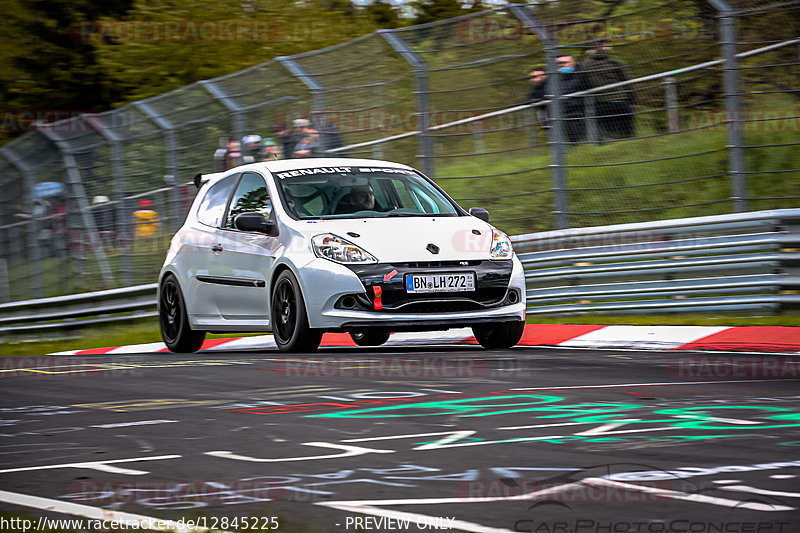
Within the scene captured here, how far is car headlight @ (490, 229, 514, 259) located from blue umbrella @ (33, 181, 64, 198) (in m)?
10.7

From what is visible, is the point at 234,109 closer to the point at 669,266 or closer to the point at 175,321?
the point at 175,321

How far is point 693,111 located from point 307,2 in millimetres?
22541

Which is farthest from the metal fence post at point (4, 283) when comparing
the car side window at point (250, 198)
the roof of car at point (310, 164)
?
the roof of car at point (310, 164)

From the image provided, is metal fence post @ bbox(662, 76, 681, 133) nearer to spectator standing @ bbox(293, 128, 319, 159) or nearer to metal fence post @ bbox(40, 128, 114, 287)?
spectator standing @ bbox(293, 128, 319, 159)

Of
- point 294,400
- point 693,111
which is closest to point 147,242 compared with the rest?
point 693,111

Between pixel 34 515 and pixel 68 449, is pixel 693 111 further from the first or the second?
pixel 34 515

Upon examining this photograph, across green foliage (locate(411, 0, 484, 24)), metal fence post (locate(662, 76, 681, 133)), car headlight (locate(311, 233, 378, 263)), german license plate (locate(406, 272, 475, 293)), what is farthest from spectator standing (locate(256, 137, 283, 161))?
green foliage (locate(411, 0, 484, 24))

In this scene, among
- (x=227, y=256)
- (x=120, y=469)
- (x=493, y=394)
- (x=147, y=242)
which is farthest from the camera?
(x=147, y=242)

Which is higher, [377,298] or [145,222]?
[145,222]

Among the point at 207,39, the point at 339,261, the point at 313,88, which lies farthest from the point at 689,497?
the point at 207,39

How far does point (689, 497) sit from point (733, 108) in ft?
26.0

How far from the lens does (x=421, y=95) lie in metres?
14.0

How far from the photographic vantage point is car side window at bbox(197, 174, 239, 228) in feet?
39.2

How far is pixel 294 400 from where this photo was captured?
7.39m
